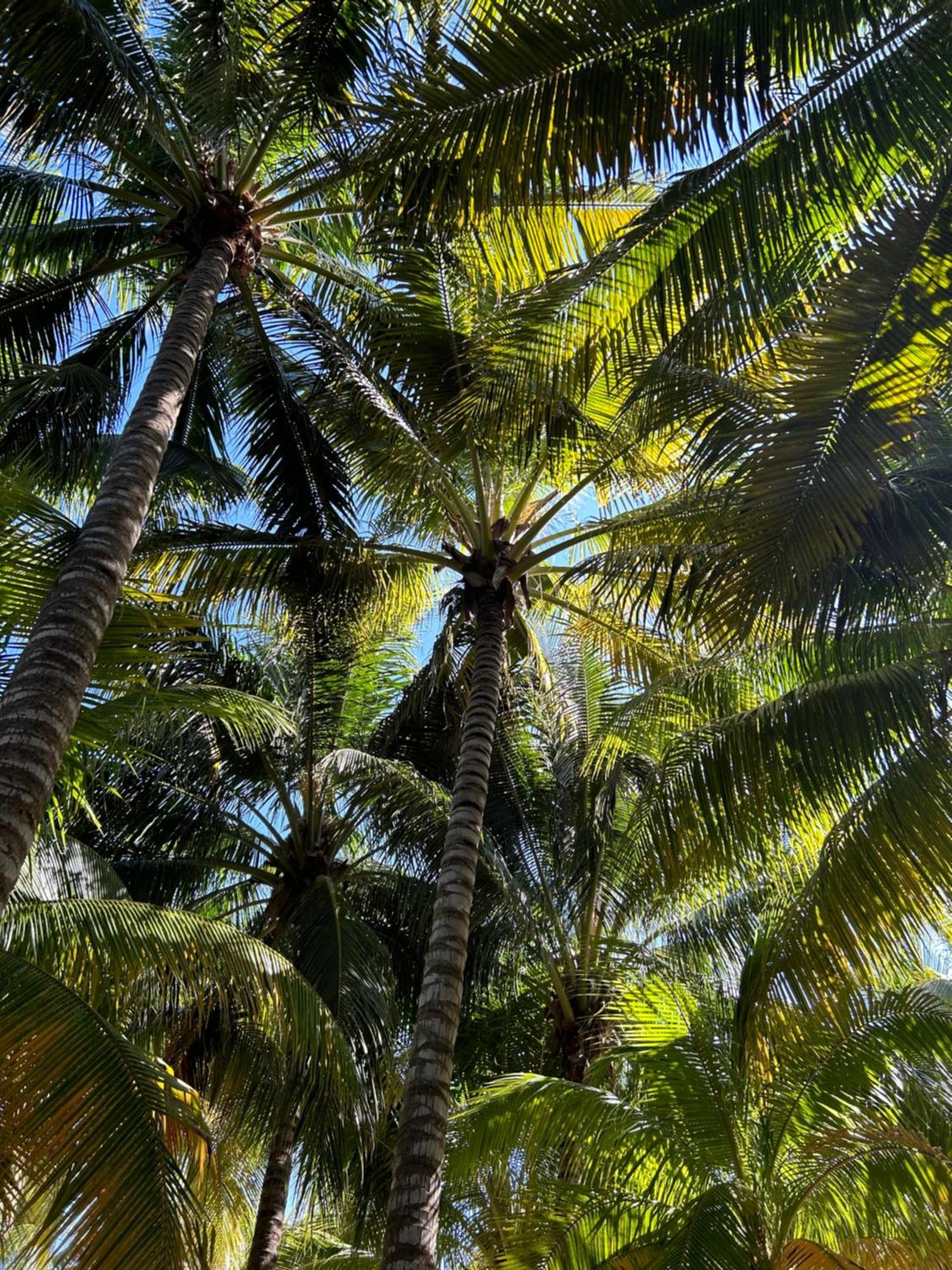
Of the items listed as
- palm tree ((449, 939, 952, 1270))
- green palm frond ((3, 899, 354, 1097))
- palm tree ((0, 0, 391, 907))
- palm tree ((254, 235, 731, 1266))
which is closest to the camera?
palm tree ((0, 0, 391, 907))

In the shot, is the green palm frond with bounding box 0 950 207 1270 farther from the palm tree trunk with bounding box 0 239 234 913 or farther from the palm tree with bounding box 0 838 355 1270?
the palm tree trunk with bounding box 0 239 234 913

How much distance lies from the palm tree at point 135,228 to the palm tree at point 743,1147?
4.41 metres

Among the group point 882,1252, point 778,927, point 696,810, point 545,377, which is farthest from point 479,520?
point 882,1252

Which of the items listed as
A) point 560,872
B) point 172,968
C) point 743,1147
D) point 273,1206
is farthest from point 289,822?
point 743,1147

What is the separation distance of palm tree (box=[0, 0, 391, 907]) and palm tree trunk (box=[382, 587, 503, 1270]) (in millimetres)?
2915

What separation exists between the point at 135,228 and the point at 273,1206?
921 cm

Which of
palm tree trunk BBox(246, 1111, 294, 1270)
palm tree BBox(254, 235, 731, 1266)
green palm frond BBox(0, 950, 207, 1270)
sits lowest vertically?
green palm frond BBox(0, 950, 207, 1270)

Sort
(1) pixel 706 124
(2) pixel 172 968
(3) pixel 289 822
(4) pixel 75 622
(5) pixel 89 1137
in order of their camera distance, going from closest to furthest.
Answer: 1. (5) pixel 89 1137
2. (4) pixel 75 622
3. (1) pixel 706 124
4. (2) pixel 172 968
5. (3) pixel 289 822

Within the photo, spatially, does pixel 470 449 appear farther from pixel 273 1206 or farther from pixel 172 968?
pixel 273 1206

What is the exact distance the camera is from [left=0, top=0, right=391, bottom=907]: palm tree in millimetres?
5504

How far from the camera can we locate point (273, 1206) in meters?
10.2

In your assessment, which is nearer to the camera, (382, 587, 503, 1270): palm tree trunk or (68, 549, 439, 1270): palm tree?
(382, 587, 503, 1270): palm tree trunk

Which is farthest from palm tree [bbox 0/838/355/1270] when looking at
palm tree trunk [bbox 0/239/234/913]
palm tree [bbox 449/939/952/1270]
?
palm tree [bbox 449/939/952/1270]

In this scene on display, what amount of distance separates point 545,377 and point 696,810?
3.22 meters
